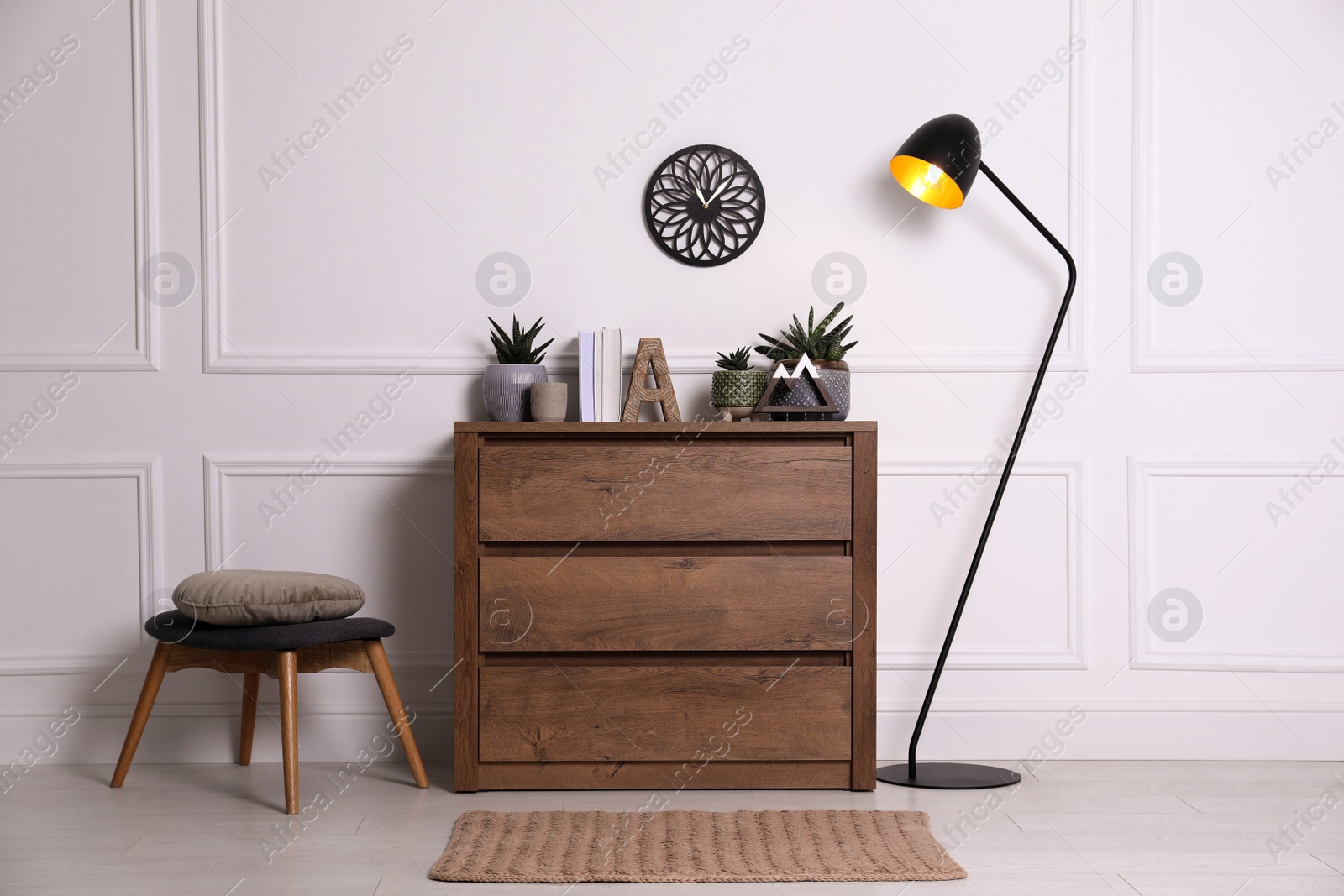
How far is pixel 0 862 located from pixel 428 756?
95cm

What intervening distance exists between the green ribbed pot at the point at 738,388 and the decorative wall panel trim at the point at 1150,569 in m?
1.06

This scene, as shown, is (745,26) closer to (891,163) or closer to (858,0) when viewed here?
(858,0)

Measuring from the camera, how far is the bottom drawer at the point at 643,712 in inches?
84.9

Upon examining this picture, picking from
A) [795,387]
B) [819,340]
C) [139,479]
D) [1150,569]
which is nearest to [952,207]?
[819,340]

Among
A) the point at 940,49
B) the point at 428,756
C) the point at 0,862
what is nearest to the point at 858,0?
the point at 940,49

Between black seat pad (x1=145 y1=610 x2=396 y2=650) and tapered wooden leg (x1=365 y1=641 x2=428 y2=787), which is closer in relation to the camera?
black seat pad (x1=145 y1=610 x2=396 y2=650)

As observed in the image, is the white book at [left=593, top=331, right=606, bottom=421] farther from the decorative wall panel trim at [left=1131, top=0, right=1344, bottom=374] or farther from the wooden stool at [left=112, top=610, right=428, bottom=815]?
the decorative wall panel trim at [left=1131, top=0, right=1344, bottom=374]

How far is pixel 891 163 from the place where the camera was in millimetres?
2412

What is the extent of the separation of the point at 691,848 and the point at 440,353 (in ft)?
4.65

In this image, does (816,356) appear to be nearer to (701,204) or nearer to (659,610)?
(701,204)

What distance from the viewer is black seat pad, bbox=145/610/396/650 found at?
2027mm

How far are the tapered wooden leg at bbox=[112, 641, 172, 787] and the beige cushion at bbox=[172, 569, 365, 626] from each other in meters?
0.19

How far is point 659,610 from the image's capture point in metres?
2.16

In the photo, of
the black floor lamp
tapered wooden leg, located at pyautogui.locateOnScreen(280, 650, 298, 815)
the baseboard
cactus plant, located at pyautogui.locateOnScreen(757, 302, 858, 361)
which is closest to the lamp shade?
the black floor lamp
